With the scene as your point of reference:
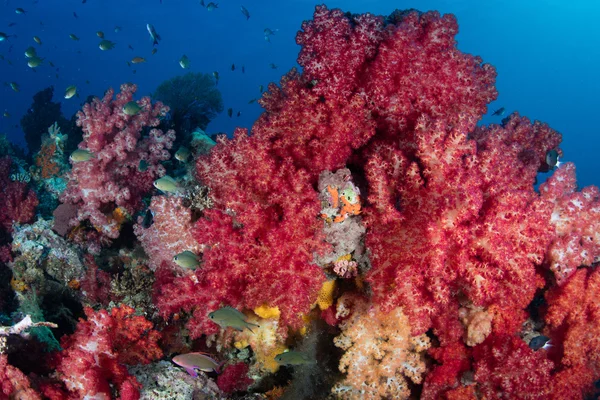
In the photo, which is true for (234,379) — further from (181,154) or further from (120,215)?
(181,154)

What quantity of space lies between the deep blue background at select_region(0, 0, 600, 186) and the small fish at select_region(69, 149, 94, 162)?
8291 cm

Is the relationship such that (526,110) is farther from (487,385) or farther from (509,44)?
(487,385)

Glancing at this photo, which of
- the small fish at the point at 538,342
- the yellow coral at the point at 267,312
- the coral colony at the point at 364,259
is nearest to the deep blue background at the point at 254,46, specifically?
the coral colony at the point at 364,259

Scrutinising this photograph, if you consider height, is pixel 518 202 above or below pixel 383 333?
above

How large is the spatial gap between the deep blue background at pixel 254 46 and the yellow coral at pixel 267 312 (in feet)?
281

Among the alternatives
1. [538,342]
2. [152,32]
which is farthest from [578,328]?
[152,32]

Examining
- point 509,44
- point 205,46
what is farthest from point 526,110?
point 205,46

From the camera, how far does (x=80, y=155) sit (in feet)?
19.5

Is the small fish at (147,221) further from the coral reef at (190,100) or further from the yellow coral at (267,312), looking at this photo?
the coral reef at (190,100)

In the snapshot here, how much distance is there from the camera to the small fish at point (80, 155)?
19.4 feet

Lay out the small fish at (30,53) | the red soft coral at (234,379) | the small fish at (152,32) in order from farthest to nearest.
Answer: the small fish at (30,53) → the small fish at (152,32) → the red soft coral at (234,379)

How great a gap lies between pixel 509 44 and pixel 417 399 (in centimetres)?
14715

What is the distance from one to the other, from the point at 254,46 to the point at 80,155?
12116 cm

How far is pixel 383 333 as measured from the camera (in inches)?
166
